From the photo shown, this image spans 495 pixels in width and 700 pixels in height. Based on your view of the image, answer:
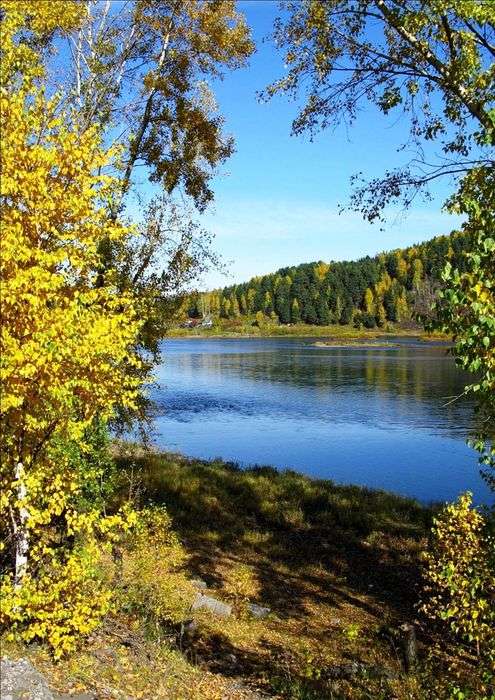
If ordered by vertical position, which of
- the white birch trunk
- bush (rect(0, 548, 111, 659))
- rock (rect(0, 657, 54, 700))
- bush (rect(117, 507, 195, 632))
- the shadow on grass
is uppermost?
the white birch trunk

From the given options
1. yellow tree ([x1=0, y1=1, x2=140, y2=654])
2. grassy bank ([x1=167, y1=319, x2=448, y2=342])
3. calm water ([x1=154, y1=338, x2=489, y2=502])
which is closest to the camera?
yellow tree ([x1=0, y1=1, x2=140, y2=654])

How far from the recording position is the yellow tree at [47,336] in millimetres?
6793

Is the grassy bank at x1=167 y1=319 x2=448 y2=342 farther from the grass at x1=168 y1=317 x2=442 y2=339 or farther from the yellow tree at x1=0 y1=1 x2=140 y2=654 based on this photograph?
the yellow tree at x1=0 y1=1 x2=140 y2=654

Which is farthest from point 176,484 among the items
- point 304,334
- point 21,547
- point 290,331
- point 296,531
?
point 290,331

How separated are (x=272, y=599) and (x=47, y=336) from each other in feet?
36.4

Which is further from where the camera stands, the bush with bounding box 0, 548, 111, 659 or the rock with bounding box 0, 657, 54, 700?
the bush with bounding box 0, 548, 111, 659

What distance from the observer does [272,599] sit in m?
15.0

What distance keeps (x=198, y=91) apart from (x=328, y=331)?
155 m

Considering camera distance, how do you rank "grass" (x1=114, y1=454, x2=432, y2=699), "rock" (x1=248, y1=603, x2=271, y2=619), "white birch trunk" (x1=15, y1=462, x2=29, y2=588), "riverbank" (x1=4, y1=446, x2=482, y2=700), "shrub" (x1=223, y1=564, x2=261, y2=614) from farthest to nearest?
"shrub" (x1=223, y1=564, x2=261, y2=614), "rock" (x1=248, y1=603, x2=271, y2=619), "grass" (x1=114, y1=454, x2=432, y2=699), "riverbank" (x1=4, y1=446, x2=482, y2=700), "white birch trunk" (x1=15, y1=462, x2=29, y2=588)

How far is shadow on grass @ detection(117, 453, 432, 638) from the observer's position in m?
15.7

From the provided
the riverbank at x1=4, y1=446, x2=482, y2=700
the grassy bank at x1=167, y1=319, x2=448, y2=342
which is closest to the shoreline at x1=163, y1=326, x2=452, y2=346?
the grassy bank at x1=167, y1=319, x2=448, y2=342

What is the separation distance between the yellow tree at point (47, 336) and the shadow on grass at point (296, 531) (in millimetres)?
6855

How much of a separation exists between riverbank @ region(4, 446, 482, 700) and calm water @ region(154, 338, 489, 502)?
14.4 ft

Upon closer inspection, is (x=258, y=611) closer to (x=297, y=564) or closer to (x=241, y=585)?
(x=241, y=585)
